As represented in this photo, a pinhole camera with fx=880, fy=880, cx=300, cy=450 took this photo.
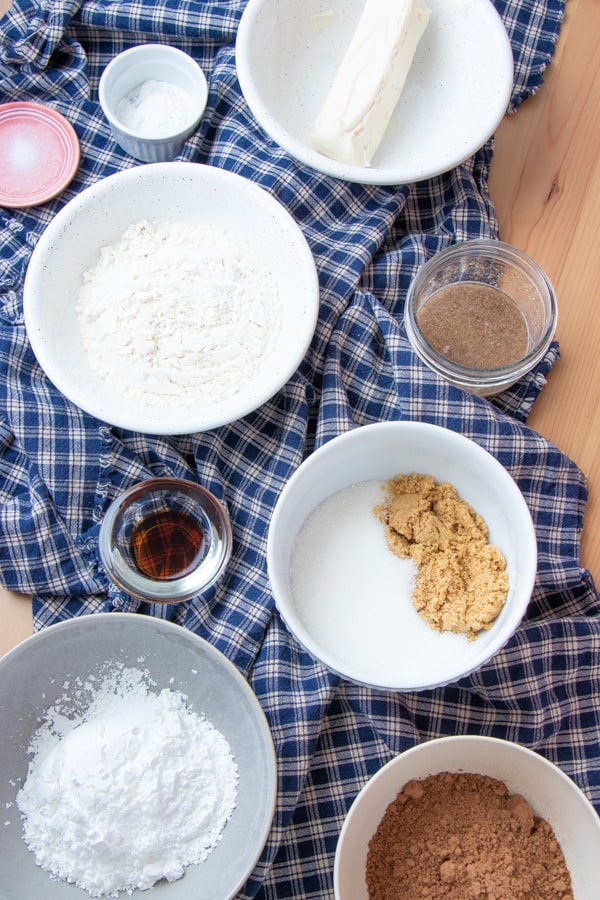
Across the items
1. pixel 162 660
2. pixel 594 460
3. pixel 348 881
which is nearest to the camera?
pixel 348 881

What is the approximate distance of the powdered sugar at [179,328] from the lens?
1.29 meters

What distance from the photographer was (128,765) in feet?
3.89

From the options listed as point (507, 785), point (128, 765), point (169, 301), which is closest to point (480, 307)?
point (169, 301)

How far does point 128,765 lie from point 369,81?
3.47ft

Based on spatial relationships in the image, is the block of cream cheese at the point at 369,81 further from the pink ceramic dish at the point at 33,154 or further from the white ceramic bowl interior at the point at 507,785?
the white ceramic bowl interior at the point at 507,785

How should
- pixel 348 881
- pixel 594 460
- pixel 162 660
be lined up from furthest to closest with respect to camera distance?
pixel 594 460, pixel 162 660, pixel 348 881

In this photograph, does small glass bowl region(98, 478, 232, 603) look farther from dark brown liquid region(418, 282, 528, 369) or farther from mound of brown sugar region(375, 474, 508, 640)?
dark brown liquid region(418, 282, 528, 369)

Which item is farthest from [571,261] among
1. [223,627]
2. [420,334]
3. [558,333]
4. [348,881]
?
[348,881]

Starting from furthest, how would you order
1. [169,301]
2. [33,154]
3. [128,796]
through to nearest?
[33,154] < [169,301] < [128,796]

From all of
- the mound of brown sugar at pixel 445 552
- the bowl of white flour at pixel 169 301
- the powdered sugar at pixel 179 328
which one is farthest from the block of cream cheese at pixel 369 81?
the mound of brown sugar at pixel 445 552

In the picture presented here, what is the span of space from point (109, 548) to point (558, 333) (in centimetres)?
78

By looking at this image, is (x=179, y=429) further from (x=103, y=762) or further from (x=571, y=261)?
(x=571, y=261)

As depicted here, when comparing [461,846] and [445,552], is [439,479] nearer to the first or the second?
[445,552]

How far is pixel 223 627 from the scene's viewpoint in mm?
1313
